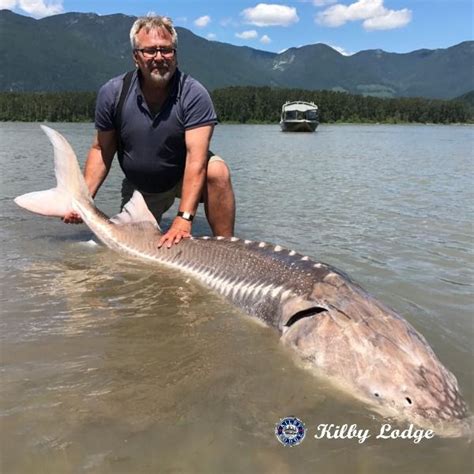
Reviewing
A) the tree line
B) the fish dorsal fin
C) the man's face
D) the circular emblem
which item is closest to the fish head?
the circular emblem

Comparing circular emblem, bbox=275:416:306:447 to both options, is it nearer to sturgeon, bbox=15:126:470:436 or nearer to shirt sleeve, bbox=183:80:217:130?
sturgeon, bbox=15:126:470:436

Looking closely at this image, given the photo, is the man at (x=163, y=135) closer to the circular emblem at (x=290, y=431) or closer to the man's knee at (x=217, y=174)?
the man's knee at (x=217, y=174)

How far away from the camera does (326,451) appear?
211 centimetres

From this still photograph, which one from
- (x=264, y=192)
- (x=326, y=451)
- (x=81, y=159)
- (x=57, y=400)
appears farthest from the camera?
(x=81, y=159)

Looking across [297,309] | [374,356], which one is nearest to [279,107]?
[297,309]

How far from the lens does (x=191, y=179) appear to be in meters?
4.59

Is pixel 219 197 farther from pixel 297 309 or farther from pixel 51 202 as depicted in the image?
pixel 297 309

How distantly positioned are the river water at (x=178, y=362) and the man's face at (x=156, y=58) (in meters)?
1.50

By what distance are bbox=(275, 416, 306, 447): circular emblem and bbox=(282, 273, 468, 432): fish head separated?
363mm

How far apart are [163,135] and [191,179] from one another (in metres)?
0.51

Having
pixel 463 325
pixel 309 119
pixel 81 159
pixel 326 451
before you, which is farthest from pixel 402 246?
pixel 309 119

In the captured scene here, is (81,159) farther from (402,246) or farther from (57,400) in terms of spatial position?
(57,400)

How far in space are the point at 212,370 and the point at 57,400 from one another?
72cm

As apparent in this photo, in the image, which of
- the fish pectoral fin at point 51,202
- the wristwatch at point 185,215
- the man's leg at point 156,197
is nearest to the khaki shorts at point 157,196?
the man's leg at point 156,197
